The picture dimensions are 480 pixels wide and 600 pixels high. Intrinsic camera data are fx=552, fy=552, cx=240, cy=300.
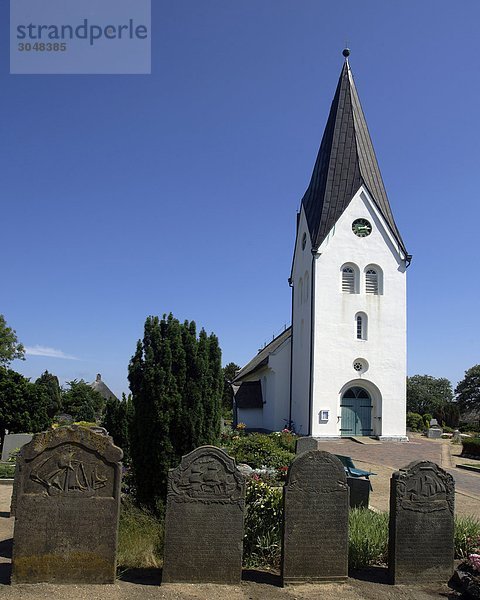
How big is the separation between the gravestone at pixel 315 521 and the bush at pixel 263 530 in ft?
2.54

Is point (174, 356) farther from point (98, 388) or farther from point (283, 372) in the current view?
point (98, 388)

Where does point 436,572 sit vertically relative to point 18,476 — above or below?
below

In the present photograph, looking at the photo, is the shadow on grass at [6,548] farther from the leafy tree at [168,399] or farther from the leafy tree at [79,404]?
the leafy tree at [79,404]

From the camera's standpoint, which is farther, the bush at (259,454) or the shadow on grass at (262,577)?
the bush at (259,454)

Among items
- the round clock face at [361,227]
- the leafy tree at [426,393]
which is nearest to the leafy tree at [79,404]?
the round clock face at [361,227]

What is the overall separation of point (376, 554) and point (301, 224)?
90.8 feet

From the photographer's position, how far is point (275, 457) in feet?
40.0

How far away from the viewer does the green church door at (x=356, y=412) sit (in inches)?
1123

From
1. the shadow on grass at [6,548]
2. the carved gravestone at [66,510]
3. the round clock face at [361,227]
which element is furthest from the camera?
the round clock face at [361,227]

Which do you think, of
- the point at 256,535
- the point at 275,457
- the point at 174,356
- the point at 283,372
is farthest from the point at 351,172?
the point at 256,535

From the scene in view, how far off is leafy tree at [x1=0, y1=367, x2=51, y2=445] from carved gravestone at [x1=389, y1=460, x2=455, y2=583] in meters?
18.0

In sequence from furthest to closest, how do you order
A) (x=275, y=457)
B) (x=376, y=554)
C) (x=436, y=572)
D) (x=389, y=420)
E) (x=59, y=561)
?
(x=389, y=420) < (x=275, y=457) < (x=376, y=554) < (x=436, y=572) < (x=59, y=561)

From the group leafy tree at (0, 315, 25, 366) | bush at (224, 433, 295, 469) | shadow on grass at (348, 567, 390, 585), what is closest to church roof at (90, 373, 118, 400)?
leafy tree at (0, 315, 25, 366)

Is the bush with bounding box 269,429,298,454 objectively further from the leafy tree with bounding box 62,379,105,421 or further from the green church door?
the leafy tree with bounding box 62,379,105,421
